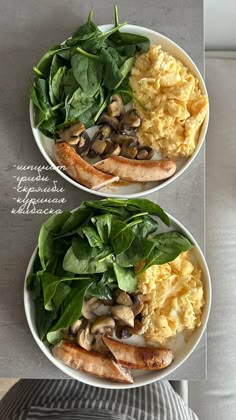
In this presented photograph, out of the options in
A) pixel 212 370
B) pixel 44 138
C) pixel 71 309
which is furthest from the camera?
pixel 212 370

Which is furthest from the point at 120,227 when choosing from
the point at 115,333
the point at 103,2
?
the point at 103,2

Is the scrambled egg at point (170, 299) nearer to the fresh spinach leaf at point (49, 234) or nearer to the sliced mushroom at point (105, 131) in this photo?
the fresh spinach leaf at point (49, 234)

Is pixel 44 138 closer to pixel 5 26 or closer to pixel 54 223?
pixel 54 223

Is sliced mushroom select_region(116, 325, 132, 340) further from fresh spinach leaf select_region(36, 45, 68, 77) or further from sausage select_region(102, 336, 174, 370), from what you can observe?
fresh spinach leaf select_region(36, 45, 68, 77)

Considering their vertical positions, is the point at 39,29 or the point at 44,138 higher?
the point at 39,29

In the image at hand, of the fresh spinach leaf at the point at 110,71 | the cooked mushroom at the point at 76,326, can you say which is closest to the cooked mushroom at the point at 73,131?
the fresh spinach leaf at the point at 110,71

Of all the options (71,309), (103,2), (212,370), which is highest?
(103,2)
